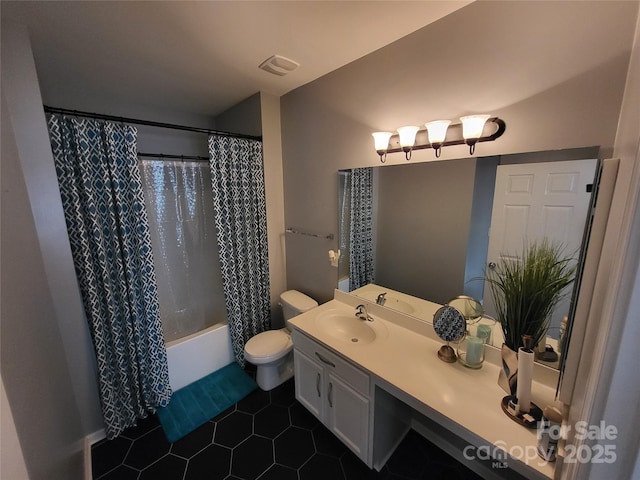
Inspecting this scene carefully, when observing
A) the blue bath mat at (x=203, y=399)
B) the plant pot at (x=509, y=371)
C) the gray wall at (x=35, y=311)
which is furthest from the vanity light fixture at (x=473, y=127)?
the blue bath mat at (x=203, y=399)

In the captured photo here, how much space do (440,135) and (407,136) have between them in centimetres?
19

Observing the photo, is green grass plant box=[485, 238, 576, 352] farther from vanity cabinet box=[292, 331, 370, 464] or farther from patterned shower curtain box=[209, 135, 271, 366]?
patterned shower curtain box=[209, 135, 271, 366]

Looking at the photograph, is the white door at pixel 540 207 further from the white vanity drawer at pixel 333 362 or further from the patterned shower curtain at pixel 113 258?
the patterned shower curtain at pixel 113 258

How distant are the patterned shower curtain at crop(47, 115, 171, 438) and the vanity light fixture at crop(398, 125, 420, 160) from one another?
5.67 ft

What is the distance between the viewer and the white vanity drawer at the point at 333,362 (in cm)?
132

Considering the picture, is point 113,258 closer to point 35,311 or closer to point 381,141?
point 35,311

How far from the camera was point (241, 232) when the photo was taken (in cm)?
224

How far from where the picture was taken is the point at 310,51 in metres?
1.57

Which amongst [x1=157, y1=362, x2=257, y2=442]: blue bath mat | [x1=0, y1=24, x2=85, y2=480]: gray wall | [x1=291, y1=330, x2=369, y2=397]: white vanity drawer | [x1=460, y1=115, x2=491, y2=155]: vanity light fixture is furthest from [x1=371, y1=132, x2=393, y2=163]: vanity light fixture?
[x1=157, y1=362, x2=257, y2=442]: blue bath mat

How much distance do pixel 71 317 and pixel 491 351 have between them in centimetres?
242

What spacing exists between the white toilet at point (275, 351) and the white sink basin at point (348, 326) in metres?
0.36

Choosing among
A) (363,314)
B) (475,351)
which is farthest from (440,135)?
(363,314)

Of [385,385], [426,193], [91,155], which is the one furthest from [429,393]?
[91,155]

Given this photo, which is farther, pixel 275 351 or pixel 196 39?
pixel 275 351
